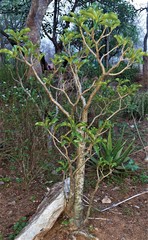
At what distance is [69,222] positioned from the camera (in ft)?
6.57

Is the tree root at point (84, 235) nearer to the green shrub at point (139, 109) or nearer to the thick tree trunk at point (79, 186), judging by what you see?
the thick tree trunk at point (79, 186)

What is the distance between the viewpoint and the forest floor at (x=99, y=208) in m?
2.03

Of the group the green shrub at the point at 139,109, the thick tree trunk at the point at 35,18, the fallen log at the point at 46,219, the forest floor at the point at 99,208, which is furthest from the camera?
the thick tree trunk at the point at 35,18

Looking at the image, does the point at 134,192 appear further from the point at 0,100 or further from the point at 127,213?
the point at 0,100

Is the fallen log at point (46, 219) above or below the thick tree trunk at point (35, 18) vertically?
below

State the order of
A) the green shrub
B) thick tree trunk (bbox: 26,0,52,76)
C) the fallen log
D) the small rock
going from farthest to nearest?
thick tree trunk (bbox: 26,0,52,76)
the green shrub
the small rock
the fallen log

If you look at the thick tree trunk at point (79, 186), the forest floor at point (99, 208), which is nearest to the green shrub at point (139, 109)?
the forest floor at point (99, 208)

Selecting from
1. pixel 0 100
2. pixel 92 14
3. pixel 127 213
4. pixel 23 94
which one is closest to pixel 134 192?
pixel 127 213

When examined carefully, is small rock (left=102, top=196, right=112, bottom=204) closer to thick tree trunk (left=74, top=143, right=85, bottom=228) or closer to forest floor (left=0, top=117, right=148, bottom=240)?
forest floor (left=0, top=117, right=148, bottom=240)

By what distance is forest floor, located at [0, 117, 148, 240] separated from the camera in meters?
2.03

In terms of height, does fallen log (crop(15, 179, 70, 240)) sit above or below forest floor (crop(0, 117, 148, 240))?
above

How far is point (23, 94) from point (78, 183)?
7.27ft

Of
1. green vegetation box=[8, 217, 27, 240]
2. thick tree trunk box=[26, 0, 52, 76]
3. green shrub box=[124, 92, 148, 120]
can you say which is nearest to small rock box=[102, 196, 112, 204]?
green vegetation box=[8, 217, 27, 240]

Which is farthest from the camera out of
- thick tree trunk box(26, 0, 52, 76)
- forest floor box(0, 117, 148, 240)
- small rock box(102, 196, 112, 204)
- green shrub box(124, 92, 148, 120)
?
thick tree trunk box(26, 0, 52, 76)
